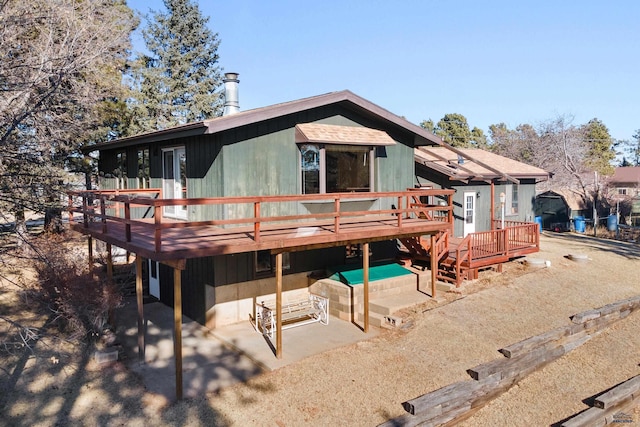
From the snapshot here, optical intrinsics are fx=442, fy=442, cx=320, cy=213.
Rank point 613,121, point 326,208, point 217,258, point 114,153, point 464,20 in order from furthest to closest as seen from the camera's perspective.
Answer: point 613,121 → point 464,20 → point 114,153 → point 326,208 → point 217,258

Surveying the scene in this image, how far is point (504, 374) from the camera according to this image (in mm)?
7984

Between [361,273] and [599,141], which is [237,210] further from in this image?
[599,141]

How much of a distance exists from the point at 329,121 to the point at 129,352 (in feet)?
24.8

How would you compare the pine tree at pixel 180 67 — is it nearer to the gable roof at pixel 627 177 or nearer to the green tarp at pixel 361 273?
the green tarp at pixel 361 273

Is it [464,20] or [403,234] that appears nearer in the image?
[403,234]

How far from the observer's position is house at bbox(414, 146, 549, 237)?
1650 centimetres

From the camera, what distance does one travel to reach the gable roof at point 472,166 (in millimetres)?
16016

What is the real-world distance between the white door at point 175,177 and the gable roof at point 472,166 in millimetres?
8540

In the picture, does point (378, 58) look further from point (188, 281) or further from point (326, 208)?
point (188, 281)

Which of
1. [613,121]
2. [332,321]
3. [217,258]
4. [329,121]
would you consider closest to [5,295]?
[217,258]

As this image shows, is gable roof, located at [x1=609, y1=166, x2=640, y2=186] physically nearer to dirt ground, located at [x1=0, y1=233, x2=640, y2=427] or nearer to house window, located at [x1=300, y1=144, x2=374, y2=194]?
dirt ground, located at [x1=0, y1=233, x2=640, y2=427]

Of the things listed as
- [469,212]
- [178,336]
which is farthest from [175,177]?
[469,212]

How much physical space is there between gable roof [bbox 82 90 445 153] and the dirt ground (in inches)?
193

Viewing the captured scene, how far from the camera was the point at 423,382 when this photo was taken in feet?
26.0
